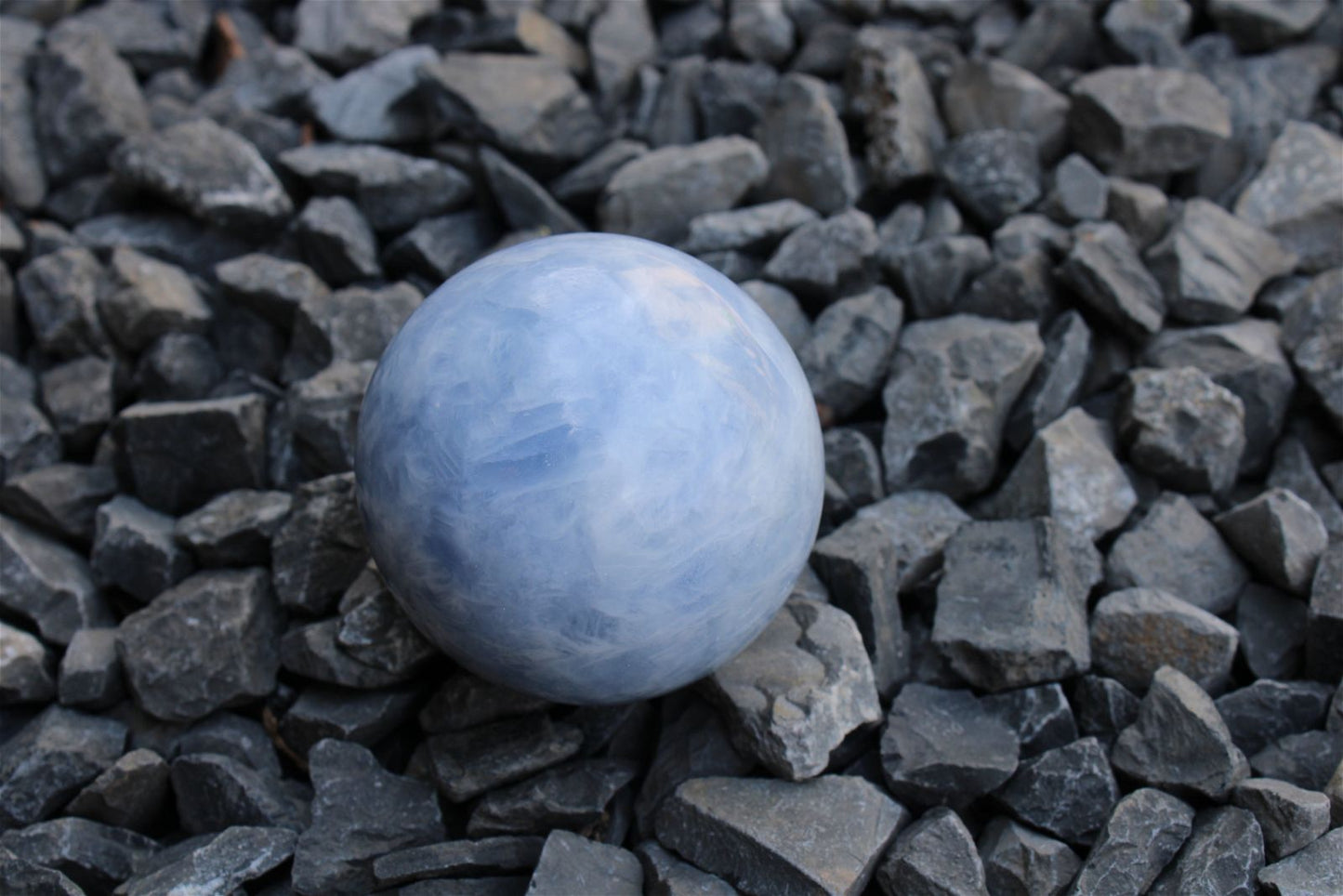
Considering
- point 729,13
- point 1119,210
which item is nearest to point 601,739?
point 1119,210

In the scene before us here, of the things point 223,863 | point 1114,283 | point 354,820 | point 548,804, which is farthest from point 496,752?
point 1114,283

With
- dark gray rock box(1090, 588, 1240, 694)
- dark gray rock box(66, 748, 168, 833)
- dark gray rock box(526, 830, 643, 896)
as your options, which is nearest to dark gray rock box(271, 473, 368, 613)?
dark gray rock box(66, 748, 168, 833)

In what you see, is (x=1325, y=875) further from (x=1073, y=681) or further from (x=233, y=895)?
(x=233, y=895)

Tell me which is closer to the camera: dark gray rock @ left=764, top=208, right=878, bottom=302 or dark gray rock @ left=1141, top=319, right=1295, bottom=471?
dark gray rock @ left=1141, top=319, right=1295, bottom=471

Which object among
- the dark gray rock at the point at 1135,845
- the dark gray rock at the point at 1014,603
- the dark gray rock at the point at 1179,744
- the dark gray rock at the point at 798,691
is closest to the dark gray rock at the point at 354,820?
the dark gray rock at the point at 798,691

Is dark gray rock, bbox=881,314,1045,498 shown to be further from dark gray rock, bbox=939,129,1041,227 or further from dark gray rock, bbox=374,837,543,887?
dark gray rock, bbox=374,837,543,887

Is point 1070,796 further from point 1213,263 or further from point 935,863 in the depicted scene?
point 1213,263
